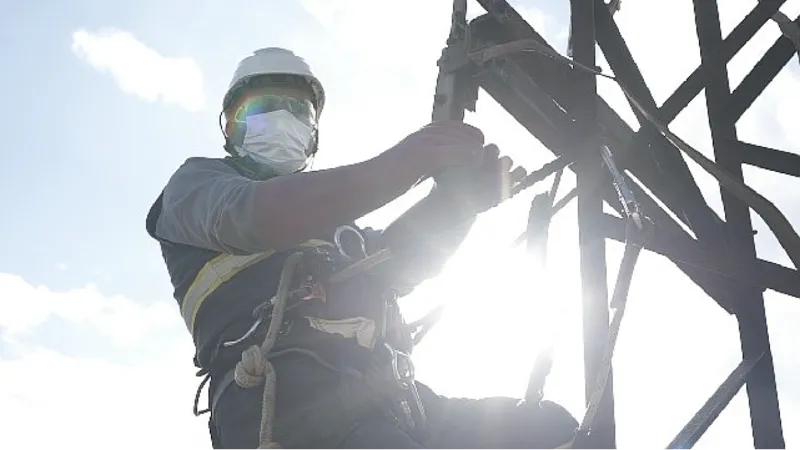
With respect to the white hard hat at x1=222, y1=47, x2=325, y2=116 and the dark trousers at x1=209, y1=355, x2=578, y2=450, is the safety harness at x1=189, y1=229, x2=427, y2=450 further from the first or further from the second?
the white hard hat at x1=222, y1=47, x2=325, y2=116

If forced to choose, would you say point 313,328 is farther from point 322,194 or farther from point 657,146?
point 657,146

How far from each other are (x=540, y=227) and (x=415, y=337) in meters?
Result: 0.75

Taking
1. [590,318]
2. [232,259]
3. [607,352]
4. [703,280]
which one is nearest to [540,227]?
[590,318]

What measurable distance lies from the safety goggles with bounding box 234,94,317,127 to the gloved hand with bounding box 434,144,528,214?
3.07 ft

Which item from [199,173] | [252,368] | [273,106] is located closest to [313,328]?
[252,368]

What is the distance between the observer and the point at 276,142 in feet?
11.5

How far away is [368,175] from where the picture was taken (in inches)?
99.1

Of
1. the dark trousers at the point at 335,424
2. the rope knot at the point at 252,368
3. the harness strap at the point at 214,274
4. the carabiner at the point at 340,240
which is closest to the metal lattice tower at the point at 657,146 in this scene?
the dark trousers at the point at 335,424

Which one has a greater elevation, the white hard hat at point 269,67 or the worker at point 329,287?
the white hard hat at point 269,67

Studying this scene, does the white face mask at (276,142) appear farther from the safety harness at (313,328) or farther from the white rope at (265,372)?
the white rope at (265,372)

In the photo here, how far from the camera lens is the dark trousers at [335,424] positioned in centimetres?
262

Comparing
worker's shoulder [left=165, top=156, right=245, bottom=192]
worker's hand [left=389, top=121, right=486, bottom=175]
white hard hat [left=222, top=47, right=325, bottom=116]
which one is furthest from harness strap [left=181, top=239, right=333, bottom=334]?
white hard hat [left=222, top=47, right=325, bottom=116]

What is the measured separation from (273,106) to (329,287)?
3.31 ft

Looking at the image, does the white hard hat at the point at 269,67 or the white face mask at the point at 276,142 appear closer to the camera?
the white face mask at the point at 276,142
